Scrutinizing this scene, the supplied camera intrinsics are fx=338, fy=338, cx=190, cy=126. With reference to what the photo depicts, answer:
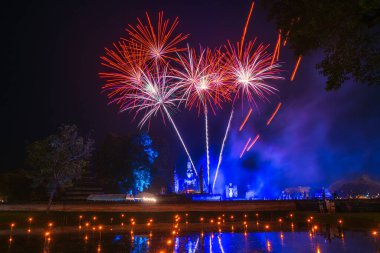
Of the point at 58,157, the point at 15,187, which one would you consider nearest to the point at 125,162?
the point at 15,187

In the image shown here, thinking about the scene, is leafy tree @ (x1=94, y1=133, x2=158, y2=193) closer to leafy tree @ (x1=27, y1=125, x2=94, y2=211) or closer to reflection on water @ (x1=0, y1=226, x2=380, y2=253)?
leafy tree @ (x1=27, y1=125, x2=94, y2=211)

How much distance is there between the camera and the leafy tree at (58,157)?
36188 millimetres

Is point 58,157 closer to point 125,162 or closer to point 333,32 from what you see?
point 125,162

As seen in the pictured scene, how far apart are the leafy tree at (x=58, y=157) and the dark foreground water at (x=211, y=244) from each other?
18373 mm

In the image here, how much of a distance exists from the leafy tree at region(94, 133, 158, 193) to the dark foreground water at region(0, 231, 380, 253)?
3923 centimetres

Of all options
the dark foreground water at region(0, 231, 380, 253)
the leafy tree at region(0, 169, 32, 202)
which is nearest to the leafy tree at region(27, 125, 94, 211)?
the leafy tree at region(0, 169, 32, 202)

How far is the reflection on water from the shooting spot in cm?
1386

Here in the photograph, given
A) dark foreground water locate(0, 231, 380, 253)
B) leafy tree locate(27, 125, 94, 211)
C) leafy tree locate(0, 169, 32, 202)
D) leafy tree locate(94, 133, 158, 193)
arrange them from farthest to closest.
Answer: leafy tree locate(94, 133, 158, 193) < leafy tree locate(0, 169, 32, 202) < leafy tree locate(27, 125, 94, 211) < dark foreground water locate(0, 231, 380, 253)

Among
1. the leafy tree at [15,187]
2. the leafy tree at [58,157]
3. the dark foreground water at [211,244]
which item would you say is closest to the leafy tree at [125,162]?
the leafy tree at [15,187]

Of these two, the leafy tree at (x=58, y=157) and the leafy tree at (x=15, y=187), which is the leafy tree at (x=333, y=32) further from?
the leafy tree at (x=15, y=187)

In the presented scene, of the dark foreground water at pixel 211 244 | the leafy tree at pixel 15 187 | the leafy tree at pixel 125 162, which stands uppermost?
the leafy tree at pixel 125 162

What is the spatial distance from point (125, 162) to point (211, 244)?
44034 mm

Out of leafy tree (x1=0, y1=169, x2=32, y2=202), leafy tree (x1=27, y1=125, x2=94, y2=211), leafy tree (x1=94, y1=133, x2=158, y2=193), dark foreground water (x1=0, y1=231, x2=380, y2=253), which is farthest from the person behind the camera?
leafy tree (x1=94, y1=133, x2=158, y2=193)

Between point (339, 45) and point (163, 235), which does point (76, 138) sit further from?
point (339, 45)
